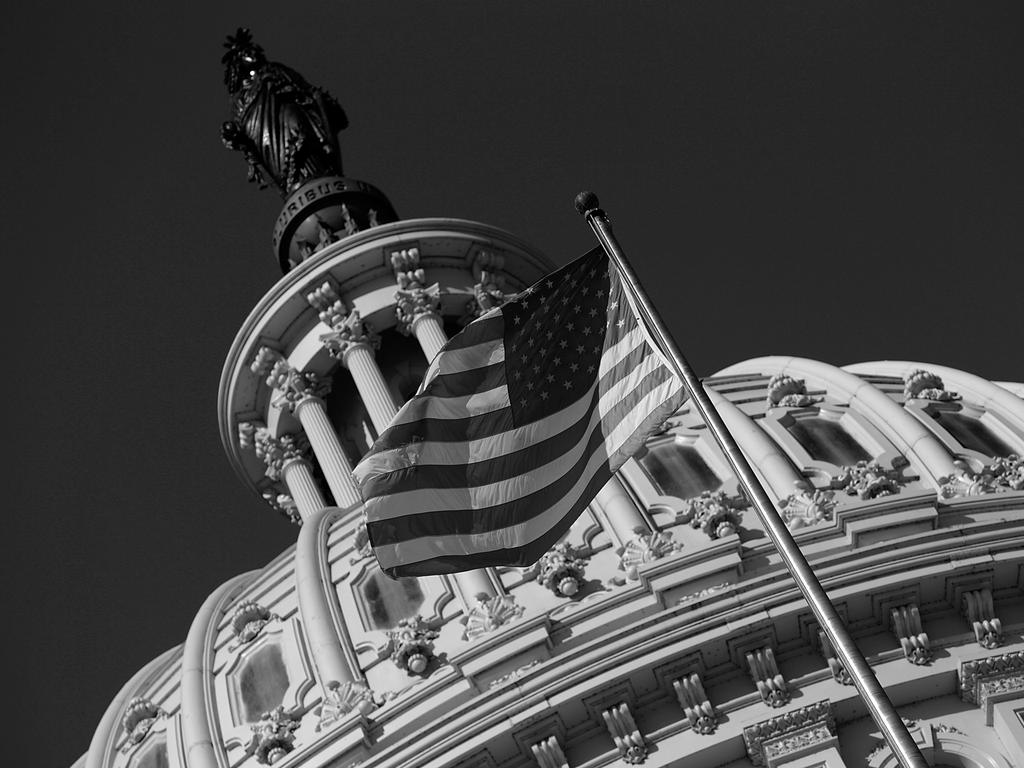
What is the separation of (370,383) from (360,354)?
98cm

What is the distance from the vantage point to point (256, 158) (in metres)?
57.2

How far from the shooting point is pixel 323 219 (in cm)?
5309

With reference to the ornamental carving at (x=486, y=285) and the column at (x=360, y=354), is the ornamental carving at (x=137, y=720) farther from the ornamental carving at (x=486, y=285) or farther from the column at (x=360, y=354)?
the ornamental carving at (x=486, y=285)

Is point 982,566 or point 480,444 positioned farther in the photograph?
point 982,566

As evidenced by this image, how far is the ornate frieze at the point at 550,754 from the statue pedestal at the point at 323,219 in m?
26.6

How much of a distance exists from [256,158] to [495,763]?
32.3m

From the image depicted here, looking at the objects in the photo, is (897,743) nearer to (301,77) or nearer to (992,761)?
(992,761)

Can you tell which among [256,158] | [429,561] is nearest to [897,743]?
[429,561]

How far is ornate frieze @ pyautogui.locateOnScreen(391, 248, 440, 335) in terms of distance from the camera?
4781cm

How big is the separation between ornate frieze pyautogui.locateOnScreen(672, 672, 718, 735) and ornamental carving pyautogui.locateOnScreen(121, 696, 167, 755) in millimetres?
11883

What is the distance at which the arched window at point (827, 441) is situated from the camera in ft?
123

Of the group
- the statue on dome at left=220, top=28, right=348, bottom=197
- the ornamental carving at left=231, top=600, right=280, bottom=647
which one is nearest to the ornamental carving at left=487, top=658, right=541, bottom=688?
the ornamental carving at left=231, top=600, right=280, bottom=647

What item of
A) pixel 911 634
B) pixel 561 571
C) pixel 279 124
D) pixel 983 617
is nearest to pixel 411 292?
pixel 279 124

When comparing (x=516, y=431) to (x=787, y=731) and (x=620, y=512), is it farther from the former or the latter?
(x=620, y=512)
